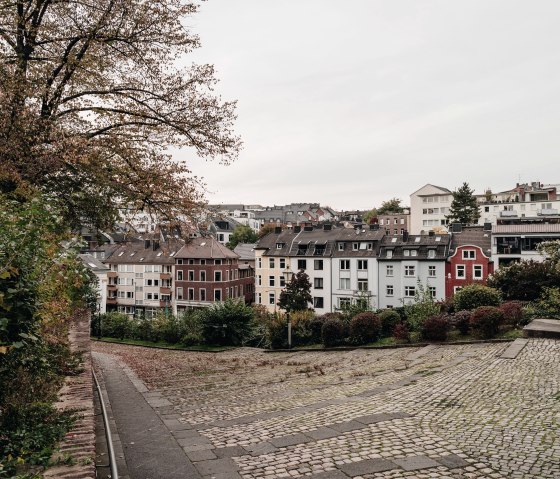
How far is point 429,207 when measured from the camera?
103812 mm

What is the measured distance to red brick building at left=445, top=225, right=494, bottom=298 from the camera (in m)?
49.9

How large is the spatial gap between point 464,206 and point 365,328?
73421 mm

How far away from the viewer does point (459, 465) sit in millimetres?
6559

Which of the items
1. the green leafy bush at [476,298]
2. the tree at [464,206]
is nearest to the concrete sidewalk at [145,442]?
the green leafy bush at [476,298]

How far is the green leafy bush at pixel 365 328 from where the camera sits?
913 inches

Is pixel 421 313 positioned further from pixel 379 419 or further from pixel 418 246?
pixel 418 246

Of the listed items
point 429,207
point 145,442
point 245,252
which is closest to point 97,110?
point 145,442

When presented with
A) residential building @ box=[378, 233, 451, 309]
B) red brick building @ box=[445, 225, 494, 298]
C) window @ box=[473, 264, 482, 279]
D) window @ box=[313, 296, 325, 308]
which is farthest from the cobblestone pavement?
window @ box=[313, 296, 325, 308]

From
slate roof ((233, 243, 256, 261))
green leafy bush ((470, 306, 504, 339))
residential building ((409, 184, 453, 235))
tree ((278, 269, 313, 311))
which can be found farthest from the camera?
residential building ((409, 184, 453, 235))

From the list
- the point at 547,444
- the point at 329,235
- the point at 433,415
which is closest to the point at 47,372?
the point at 433,415

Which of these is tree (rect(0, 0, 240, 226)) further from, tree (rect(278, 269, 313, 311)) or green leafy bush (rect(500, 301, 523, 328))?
tree (rect(278, 269, 313, 311))

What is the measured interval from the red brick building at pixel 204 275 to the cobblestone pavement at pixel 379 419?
48.0m

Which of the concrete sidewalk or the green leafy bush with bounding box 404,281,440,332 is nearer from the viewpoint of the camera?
the concrete sidewalk

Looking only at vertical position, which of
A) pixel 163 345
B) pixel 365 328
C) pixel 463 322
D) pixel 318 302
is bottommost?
pixel 163 345
